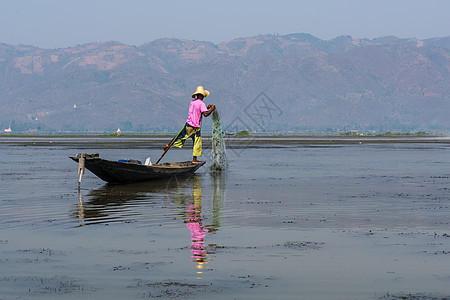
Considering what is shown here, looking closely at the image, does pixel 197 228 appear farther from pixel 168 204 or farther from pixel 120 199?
pixel 120 199

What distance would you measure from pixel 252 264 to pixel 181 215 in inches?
280

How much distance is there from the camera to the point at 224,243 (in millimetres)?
15477

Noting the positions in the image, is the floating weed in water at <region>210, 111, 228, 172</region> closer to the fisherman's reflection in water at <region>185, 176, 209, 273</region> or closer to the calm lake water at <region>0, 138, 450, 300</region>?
the calm lake water at <region>0, 138, 450, 300</region>

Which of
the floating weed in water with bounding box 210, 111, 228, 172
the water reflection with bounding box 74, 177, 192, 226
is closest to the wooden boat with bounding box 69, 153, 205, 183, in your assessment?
the water reflection with bounding box 74, 177, 192, 226

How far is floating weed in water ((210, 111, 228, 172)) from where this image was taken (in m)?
38.8

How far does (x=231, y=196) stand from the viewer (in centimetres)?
2602

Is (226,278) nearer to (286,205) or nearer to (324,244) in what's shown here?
(324,244)

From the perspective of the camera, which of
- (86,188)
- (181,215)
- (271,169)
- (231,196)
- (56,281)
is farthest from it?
(271,169)

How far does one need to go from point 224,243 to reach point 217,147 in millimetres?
25280

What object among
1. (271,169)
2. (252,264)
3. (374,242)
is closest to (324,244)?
(374,242)

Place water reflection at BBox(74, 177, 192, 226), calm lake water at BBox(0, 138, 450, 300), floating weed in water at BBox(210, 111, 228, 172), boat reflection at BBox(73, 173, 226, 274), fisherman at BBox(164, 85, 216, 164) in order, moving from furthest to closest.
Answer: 1. floating weed in water at BBox(210, 111, 228, 172)
2. fisherman at BBox(164, 85, 216, 164)
3. water reflection at BBox(74, 177, 192, 226)
4. boat reflection at BBox(73, 173, 226, 274)
5. calm lake water at BBox(0, 138, 450, 300)

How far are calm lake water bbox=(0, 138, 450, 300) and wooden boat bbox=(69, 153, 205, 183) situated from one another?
962 mm

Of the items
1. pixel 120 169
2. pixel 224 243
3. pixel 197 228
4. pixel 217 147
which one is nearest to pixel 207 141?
pixel 217 147

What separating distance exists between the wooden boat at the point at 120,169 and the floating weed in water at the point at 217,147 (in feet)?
18.9
